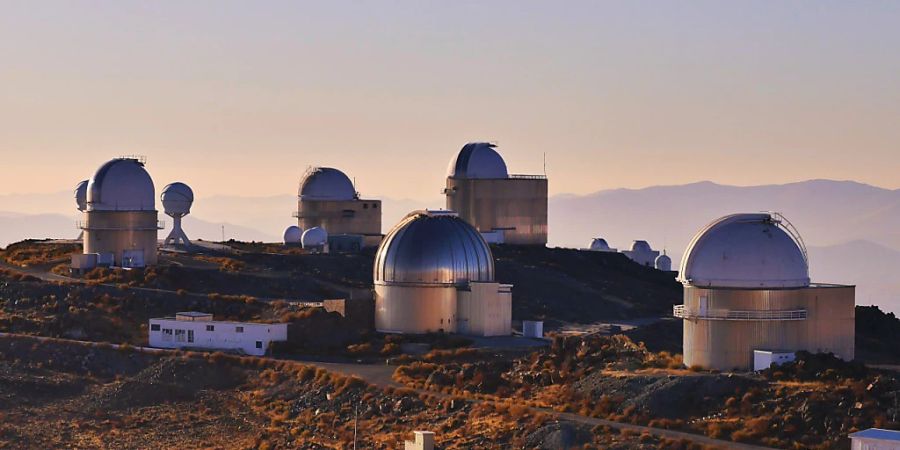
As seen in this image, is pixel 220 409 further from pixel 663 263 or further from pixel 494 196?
pixel 663 263

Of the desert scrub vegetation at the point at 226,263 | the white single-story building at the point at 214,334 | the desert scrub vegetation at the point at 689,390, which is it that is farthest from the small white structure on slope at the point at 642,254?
the desert scrub vegetation at the point at 689,390

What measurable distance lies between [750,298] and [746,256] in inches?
52.1

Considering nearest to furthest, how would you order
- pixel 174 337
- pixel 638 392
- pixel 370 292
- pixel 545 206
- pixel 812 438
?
pixel 812 438, pixel 638 392, pixel 174 337, pixel 370 292, pixel 545 206

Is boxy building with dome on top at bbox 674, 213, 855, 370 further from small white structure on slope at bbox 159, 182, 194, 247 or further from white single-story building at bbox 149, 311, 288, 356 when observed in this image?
small white structure on slope at bbox 159, 182, 194, 247

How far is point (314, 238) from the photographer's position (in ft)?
326

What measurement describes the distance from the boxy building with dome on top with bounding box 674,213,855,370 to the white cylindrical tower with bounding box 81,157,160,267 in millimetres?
37913

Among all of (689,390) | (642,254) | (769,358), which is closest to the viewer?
(689,390)

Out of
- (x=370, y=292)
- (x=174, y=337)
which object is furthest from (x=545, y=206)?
(x=174, y=337)

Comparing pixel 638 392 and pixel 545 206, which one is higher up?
pixel 545 206

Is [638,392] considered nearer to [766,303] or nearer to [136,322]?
[766,303]

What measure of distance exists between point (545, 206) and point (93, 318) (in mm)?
38830

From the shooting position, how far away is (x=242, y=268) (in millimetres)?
89375

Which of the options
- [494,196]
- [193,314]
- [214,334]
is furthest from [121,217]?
[494,196]

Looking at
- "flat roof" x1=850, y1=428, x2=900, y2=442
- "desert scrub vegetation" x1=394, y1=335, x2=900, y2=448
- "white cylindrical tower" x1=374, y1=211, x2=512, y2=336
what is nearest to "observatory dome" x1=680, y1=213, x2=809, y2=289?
"desert scrub vegetation" x1=394, y1=335, x2=900, y2=448
